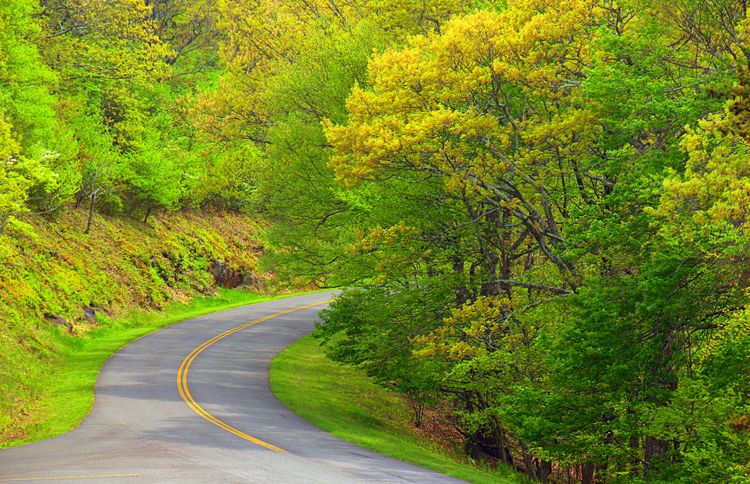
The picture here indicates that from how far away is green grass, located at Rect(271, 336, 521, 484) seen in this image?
2120cm

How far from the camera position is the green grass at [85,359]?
23328mm

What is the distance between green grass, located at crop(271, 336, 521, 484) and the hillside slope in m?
8.40

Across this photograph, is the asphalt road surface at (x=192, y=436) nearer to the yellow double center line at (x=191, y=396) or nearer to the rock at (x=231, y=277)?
the yellow double center line at (x=191, y=396)

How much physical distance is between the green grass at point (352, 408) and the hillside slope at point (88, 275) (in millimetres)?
8401

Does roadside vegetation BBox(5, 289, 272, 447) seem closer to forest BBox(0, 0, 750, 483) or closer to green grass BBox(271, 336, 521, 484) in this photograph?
forest BBox(0, 0, 750, 483)

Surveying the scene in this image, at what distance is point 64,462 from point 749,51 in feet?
51.5

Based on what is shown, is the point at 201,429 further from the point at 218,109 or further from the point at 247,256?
the point at 247,256

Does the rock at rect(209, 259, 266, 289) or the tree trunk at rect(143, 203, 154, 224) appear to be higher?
the tree trunk at rect(143, 203, 154, 224)

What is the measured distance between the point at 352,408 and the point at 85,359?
39.0 ft

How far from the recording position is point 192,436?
20.2 m

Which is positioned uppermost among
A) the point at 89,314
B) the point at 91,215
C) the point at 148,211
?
the point at 148,211

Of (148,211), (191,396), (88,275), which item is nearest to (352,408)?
(191,396)

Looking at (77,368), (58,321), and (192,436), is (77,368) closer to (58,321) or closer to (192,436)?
(58,321)

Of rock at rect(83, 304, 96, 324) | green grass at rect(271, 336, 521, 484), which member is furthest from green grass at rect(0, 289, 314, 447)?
green grass at rect(271, 336, 521, 484)
